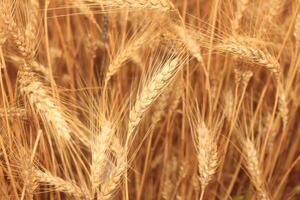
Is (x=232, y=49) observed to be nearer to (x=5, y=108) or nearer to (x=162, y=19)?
(x=162, y=19)

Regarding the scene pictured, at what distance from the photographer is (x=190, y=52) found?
1.31m

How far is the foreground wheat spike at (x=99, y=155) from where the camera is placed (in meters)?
1.10

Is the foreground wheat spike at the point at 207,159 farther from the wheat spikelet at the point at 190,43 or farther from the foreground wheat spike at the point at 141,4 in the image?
the foreground wheat spike at the point at 141,4

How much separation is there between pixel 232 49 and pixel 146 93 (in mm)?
262

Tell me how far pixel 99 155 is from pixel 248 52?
47 cm

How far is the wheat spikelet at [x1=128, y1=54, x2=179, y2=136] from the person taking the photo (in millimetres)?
1144

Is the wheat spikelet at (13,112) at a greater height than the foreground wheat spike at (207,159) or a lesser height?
greater

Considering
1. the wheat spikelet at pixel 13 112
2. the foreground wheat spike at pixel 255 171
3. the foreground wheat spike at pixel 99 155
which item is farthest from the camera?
the foreground wheat spike at pixel 255 171

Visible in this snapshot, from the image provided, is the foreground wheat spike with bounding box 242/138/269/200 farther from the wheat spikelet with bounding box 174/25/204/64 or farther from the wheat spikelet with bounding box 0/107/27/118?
the wheat spikelet with bounding box 0/107/27/118

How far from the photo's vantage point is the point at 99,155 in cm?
111

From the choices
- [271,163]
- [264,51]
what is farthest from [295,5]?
[271,163]

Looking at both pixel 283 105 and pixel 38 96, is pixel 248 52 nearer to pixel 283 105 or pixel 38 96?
pixel 283 105

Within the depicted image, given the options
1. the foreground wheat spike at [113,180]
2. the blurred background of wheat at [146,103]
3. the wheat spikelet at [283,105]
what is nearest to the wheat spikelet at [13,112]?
the blurred background of wheat at [146,103]

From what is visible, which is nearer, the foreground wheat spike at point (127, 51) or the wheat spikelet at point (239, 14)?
the foreground wheat spike at point (127, 51)
